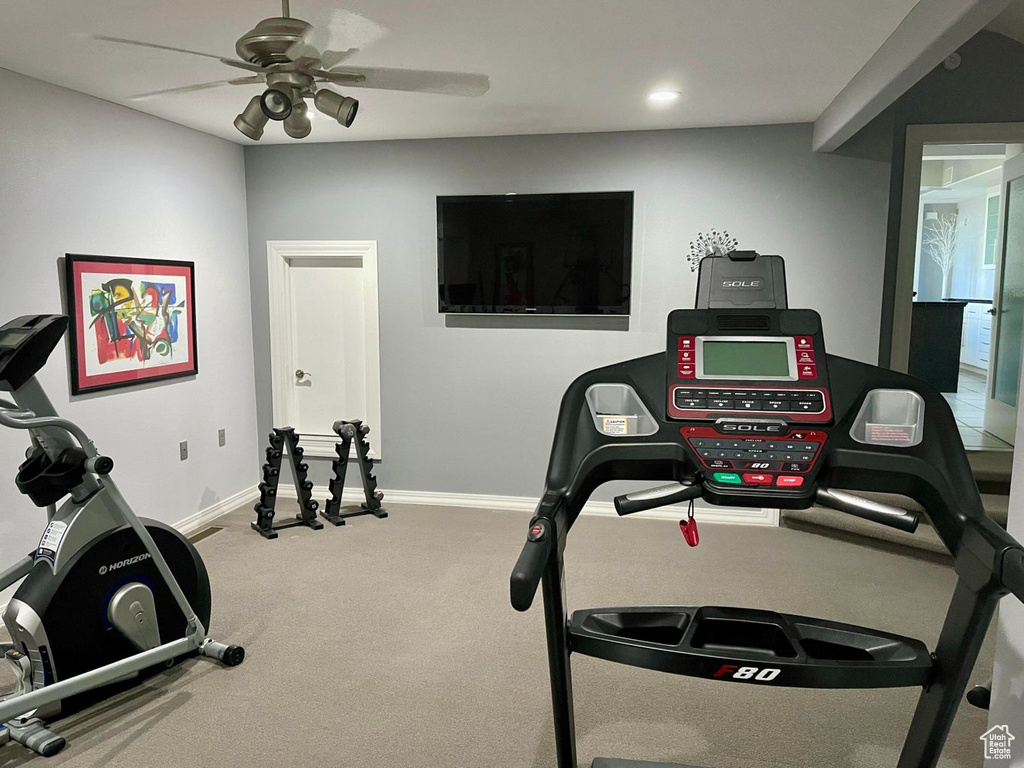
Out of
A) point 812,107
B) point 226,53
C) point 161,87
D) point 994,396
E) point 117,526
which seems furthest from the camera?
point 994,396

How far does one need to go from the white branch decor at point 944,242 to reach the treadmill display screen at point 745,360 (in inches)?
387

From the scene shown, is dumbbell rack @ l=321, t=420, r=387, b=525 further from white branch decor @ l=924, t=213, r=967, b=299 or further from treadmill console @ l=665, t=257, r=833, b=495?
white branch decor @ l=924, t=213, r=967, b=299

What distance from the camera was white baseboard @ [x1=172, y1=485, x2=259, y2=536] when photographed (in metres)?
4.55

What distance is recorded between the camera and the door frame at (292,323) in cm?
504

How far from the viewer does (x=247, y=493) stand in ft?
17.2

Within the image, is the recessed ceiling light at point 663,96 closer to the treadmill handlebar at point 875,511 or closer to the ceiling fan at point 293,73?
the ceiling fan at point 293,73

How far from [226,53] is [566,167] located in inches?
86.7

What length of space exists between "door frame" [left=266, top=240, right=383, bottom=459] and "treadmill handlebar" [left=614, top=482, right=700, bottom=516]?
3.49 meters

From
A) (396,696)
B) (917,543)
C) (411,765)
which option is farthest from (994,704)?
(917,543)

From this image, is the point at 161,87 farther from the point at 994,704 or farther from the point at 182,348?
the point at 994,704

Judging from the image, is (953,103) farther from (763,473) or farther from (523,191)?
(763,473)

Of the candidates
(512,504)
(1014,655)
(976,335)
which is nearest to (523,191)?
(512,504)

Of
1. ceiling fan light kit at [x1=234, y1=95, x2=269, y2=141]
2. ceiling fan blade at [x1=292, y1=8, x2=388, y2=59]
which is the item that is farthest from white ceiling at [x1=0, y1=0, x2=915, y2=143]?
ceiling fan light kit at [x1=234, y1=95, x2=269, y2=141]

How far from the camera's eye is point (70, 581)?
2.55 metres
